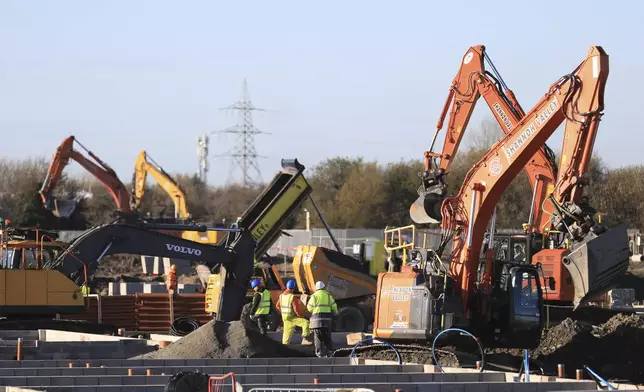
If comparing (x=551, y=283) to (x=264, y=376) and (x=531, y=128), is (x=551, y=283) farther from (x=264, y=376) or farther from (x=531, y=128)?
(x=264, y=376)

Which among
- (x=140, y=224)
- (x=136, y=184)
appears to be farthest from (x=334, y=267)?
(x=136, y=184)

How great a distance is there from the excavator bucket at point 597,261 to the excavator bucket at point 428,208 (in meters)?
3.28

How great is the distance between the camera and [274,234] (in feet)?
103

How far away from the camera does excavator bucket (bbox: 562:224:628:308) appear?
80.8 feet

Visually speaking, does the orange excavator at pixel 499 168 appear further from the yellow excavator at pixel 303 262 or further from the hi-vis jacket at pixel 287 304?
the yellow excavator at pixel 303 262

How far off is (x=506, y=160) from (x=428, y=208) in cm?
186

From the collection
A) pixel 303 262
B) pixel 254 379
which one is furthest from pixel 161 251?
pixel 254 379

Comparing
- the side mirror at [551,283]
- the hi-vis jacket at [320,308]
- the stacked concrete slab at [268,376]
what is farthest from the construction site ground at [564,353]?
the stacked concrete slab at [268,376]

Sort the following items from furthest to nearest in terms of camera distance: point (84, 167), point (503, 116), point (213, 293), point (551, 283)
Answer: point (84, 167)
point (213, 293)
point (503, 116)
point (551, 283)

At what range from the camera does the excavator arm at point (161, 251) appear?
1072 inches

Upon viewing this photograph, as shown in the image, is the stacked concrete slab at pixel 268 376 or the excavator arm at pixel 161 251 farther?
the excavator arm at pixel 161 251

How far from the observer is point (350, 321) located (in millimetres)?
31328

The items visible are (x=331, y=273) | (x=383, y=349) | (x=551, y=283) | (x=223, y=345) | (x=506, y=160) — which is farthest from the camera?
(x=331, y=273)

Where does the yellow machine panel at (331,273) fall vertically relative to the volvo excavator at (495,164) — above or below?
below
